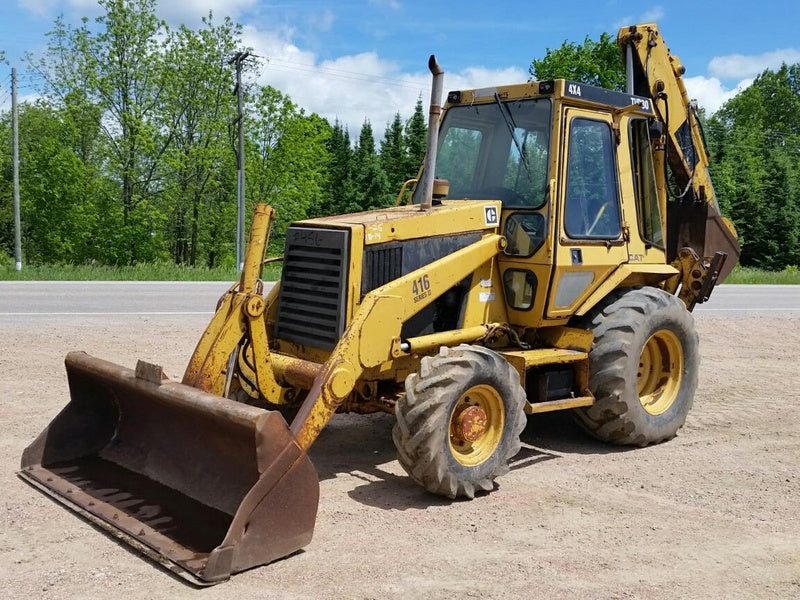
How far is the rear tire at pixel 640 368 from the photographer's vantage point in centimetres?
653

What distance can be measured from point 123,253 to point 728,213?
33564mm

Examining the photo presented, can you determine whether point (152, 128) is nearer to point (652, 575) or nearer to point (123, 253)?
point (123, 253)

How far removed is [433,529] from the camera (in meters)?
4.95

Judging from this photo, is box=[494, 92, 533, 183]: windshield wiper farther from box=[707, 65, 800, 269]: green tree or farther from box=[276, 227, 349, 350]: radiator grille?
box=[707, 65, 800, 269]: green tree

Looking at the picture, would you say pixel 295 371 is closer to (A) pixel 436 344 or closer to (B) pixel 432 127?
(A) pixel 436 344

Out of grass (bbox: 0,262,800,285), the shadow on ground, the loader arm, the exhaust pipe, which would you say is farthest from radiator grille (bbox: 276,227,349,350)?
grass (bbox: 0,262,800,285)

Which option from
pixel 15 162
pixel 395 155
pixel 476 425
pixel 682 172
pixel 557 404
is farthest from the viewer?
pixel 395 155

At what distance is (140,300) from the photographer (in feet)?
53.0

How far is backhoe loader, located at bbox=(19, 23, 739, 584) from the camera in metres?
4.85

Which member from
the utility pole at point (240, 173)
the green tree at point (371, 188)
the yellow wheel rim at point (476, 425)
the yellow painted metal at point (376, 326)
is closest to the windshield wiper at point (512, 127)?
the yellow painted metal at point (376, 326)

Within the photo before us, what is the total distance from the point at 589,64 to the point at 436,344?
45.4 m

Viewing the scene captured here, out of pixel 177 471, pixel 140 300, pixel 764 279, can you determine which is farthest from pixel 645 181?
pixel 764 279

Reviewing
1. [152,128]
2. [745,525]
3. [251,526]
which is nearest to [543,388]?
[745,525]

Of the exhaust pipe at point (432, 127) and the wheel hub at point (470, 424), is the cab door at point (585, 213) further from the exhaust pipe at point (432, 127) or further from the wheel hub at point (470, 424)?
the wheel hub at point (470, 424)
